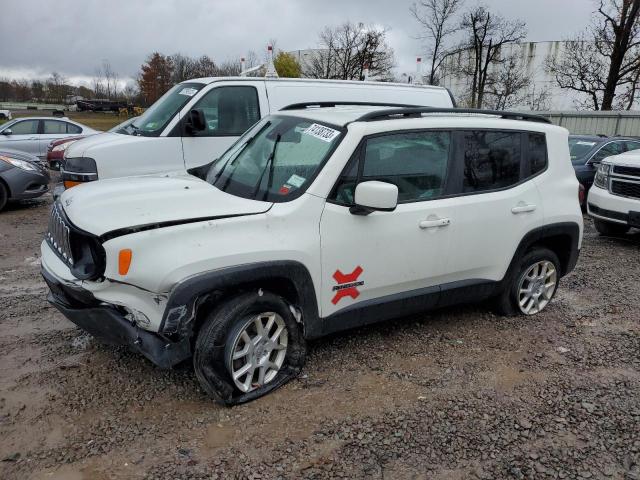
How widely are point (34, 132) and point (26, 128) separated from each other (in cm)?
21

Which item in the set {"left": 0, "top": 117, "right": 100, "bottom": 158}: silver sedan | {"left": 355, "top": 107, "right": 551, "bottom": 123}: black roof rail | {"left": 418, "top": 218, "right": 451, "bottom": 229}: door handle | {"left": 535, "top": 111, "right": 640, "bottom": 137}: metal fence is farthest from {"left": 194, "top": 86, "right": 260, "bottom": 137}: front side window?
{"left": 535, "top": 111, "right": 640, "bottom": 137}: metal fence

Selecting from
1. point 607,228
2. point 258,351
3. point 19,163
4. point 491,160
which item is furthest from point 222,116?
point 607,228

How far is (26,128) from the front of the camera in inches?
552

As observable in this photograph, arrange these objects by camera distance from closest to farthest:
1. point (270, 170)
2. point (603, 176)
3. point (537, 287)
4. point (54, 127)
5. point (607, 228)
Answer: point (270, 170)
point (537, 287)
point (603, 176)
point (607, 228)
point (54, 127)

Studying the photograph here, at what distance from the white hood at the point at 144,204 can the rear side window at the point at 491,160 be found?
69.2 inches

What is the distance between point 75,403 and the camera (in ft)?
10.7

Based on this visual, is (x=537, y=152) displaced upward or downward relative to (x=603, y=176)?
upward

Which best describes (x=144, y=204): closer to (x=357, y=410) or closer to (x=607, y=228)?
(x=357, y=410)

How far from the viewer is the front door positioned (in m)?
3.47

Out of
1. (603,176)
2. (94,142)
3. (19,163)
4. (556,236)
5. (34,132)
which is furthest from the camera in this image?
(34,132)

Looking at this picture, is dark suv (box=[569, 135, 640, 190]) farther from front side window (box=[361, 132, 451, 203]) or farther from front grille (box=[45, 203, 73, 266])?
front grille (box=[45, 203, 73, 266])

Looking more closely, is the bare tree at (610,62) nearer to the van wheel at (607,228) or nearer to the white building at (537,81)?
the white building at (537,81)

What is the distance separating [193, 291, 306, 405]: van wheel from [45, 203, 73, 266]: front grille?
3.28ft

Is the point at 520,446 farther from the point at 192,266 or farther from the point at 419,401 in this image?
the point at 192,266
